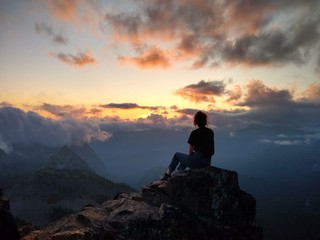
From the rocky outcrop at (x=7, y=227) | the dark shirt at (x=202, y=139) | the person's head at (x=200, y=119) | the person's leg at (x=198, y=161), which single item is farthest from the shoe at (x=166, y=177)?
the rocky outcrop at (x=7, y=227)

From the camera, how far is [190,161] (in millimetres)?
24578

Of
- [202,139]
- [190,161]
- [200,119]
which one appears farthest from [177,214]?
[200,119]

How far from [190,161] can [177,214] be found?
5.40 meters

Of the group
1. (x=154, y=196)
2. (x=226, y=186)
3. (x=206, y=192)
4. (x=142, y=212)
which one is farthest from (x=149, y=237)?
(x=226, y=186)

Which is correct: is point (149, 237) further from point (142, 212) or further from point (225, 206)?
point (225, 206)

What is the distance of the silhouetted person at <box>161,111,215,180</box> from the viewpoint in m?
23.6

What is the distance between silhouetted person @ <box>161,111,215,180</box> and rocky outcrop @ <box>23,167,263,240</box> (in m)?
0.72

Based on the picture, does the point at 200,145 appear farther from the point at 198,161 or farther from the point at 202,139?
the point at 198,161

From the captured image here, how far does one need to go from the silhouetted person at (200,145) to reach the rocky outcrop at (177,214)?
724mm

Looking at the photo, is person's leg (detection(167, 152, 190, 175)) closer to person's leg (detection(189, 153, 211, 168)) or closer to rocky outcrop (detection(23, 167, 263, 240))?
person's leg (detection(189, 153, 211, 168))

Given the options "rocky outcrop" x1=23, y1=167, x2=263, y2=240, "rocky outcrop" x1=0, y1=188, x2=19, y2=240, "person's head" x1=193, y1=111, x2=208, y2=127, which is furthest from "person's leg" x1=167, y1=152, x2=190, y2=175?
"rocky outcrop" x1=0, y1=188, x2=19, y2=240

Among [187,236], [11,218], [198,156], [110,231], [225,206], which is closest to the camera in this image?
[11,218]

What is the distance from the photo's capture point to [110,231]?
18.2 m

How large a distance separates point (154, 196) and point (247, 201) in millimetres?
6936
